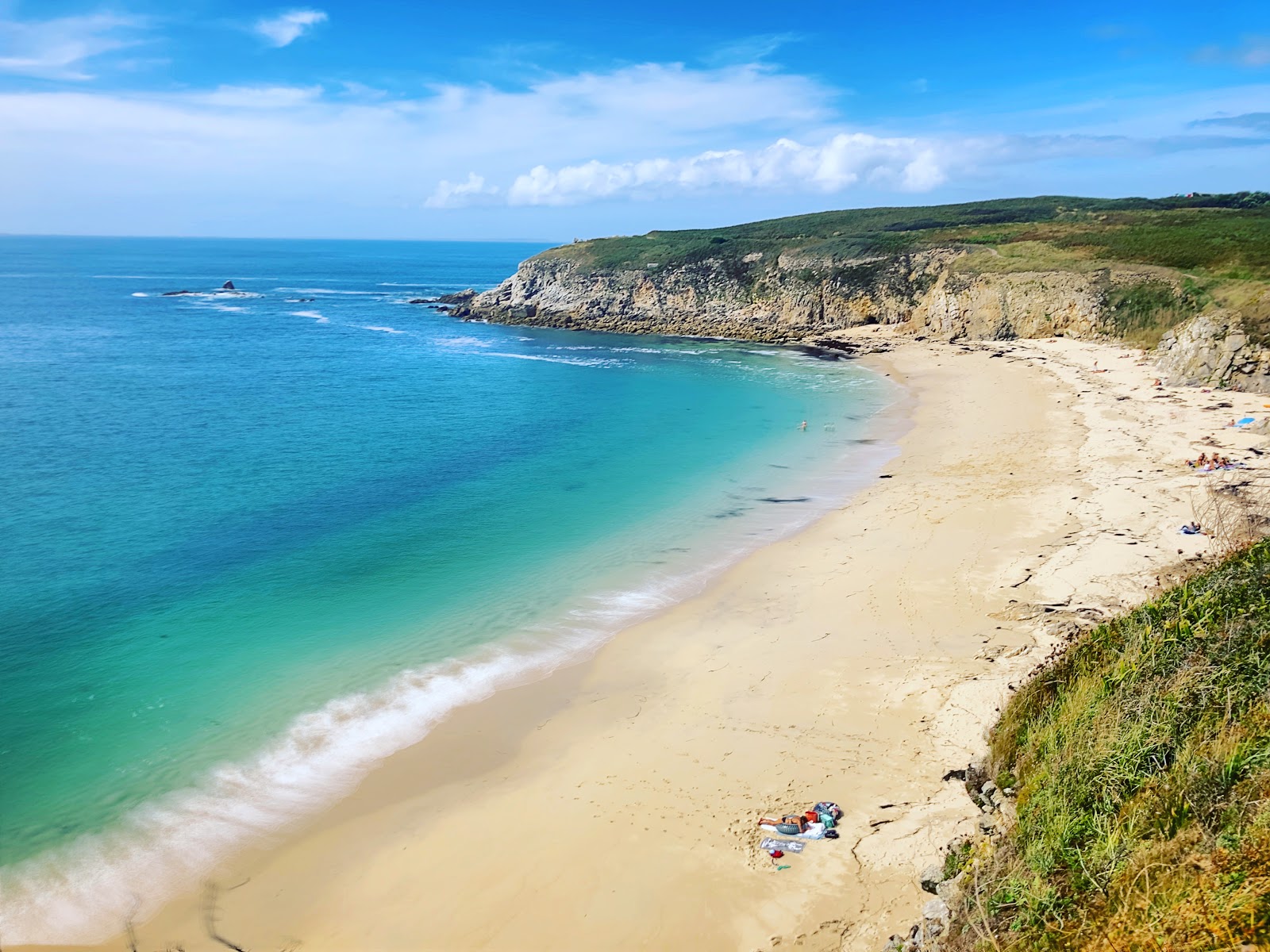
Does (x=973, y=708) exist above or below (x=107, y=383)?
below

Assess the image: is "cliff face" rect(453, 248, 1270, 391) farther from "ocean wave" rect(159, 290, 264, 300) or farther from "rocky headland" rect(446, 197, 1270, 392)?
"ocean wave" rect(159, 290, 264, 300)

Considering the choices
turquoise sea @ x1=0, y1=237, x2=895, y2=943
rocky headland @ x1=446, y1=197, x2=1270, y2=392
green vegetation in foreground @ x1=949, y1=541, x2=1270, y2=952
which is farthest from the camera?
rocky headland @ x1=446, y1=197, x2=1270, y2=392

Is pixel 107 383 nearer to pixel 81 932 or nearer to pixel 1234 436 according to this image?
pixel 81 932

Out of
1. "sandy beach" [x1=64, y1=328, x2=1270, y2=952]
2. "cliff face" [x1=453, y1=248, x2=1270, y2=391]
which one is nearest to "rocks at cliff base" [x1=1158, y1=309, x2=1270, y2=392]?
"cliff face" [x1=453, y1=248, x2=1270, y2=391]

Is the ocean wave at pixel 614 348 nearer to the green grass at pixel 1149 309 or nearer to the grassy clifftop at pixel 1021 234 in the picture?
the grassy clifftop at pixel 1021 234

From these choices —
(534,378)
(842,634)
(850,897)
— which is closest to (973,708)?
(842,634)

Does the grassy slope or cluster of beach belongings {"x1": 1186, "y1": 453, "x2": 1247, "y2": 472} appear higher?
the grassy slope

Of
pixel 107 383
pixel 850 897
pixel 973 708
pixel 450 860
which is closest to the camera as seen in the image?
pixel 850 897
